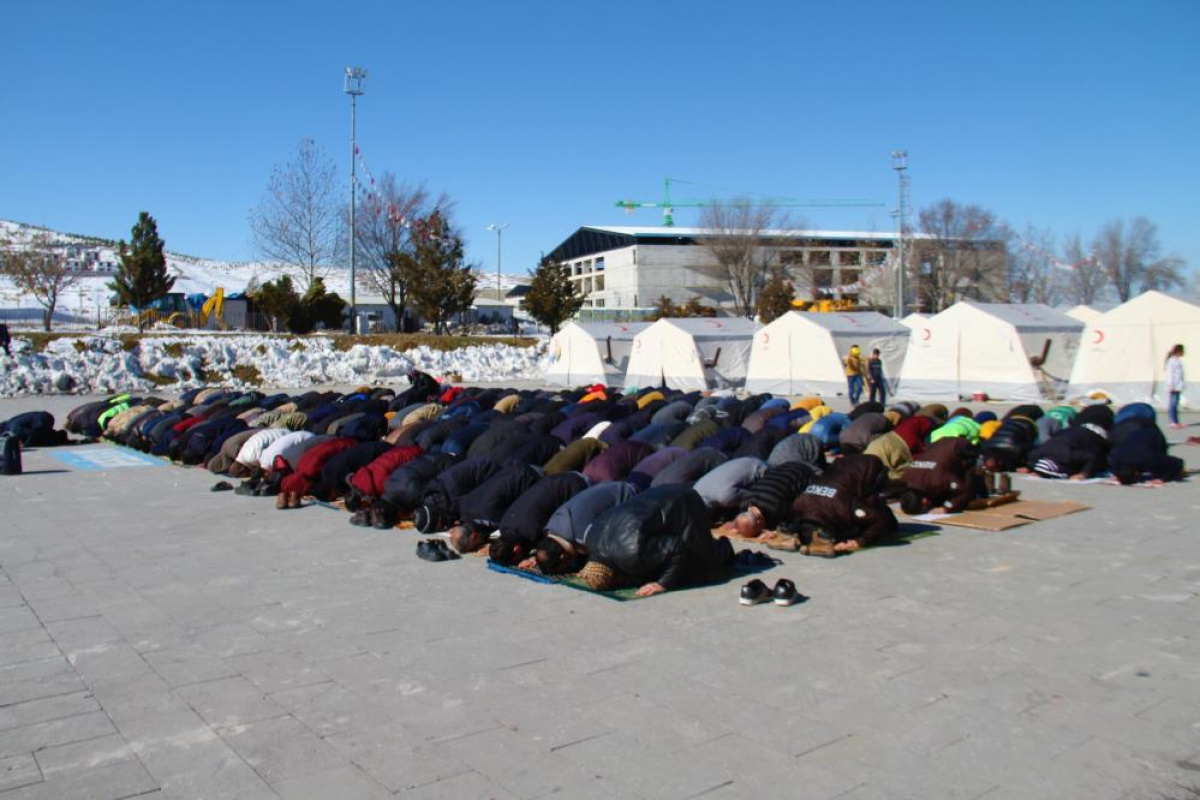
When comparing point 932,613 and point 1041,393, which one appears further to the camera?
point 1041,393

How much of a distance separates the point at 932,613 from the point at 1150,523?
171 inches

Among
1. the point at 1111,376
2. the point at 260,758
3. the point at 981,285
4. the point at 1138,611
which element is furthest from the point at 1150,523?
the point at 981,285

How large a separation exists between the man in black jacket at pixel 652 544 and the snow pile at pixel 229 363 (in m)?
27.9

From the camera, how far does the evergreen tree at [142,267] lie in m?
50.2

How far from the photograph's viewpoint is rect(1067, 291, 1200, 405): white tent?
20422mm

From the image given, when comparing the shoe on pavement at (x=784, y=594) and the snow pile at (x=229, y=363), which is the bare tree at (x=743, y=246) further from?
the shoe on pavement at (x=784, y=594)

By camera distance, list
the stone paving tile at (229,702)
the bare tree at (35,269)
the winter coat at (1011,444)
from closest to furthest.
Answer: the stone paving tile at (229,702) < the winter coat at (1011,444) < the bare tree at (35,269)

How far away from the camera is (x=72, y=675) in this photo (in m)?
5.68

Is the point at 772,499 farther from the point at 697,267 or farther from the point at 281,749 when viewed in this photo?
the point at 697,267

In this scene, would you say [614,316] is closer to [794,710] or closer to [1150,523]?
[1150,523]

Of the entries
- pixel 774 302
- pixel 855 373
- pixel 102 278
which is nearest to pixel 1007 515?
pixel 855 373

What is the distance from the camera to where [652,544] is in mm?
7238

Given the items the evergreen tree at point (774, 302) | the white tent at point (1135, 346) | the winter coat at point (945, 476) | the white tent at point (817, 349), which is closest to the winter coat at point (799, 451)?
the winter coat at point (945, 476)

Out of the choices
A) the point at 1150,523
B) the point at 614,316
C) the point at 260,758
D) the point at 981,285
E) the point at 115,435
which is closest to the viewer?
the point at 260,758
